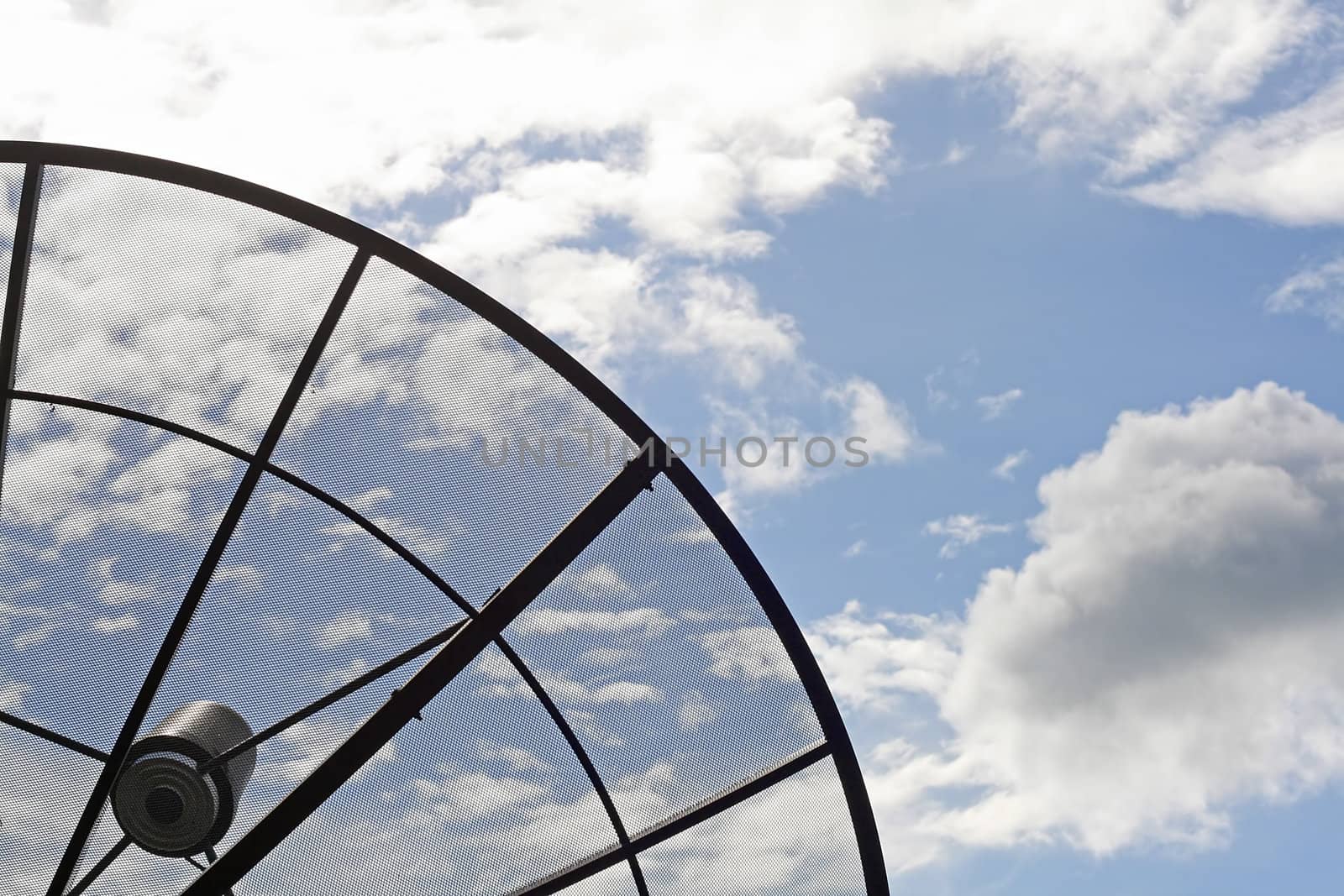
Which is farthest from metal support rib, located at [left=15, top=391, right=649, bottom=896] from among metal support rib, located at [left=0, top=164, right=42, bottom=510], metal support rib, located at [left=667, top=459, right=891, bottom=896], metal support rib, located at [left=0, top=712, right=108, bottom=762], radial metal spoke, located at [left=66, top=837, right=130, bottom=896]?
radial metal spoke, located at [left=66, top=837, right=130, bottom=896]

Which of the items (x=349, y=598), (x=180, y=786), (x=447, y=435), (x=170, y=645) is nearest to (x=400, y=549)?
(x=349, y=598)

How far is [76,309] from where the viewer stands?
5.86 metres

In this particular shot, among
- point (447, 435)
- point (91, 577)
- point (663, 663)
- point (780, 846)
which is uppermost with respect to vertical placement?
point (447, 435)

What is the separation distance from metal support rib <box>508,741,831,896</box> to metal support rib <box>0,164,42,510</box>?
13.1 ft

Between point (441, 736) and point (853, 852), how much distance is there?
241cm

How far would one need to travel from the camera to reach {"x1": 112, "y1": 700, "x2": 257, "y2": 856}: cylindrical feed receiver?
240 inches

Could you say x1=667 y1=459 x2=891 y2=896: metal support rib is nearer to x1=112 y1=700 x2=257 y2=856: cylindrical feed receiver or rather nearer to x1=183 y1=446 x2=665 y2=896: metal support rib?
x1=183 y1=446 x2=665 y2=896: metal support rib

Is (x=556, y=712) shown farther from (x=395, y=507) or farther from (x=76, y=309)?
(x=76, y=309)

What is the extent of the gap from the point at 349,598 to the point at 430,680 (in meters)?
1.22

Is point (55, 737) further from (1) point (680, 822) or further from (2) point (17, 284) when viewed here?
(1) point (680, 822)

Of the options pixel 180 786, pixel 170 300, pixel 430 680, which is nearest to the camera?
pixel 430 680

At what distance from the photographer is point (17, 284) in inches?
222

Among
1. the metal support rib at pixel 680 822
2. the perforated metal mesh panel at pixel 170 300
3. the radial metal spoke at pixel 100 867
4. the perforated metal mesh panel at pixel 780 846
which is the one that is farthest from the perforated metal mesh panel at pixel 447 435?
the radial metal spoke at pixel 100 867

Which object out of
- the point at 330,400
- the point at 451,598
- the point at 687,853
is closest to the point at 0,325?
the point at 330,400
